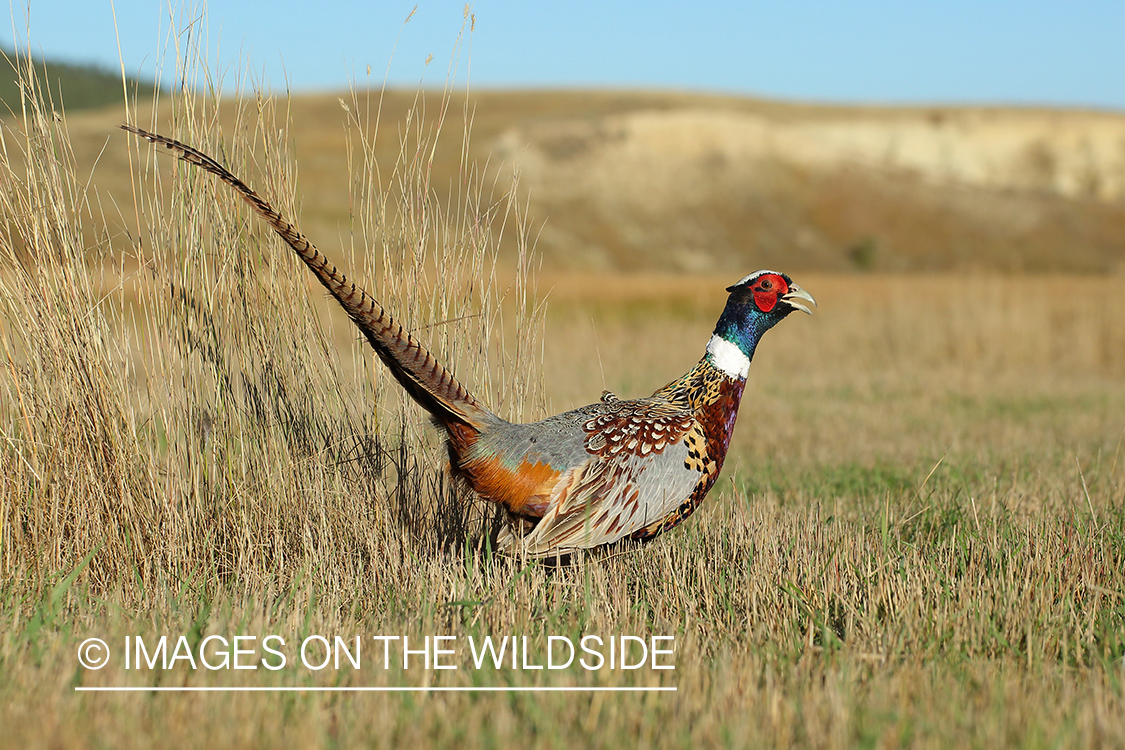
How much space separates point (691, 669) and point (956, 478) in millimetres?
3562

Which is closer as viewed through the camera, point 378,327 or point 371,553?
point 378,327

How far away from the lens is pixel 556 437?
3525 millimetres

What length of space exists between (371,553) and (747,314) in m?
1.77

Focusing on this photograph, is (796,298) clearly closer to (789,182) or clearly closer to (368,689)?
(368,689)

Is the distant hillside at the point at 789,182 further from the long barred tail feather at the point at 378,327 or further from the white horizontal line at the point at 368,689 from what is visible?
the white horizontal line at the point at 368,689

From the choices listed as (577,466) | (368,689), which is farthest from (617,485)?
(368,689)

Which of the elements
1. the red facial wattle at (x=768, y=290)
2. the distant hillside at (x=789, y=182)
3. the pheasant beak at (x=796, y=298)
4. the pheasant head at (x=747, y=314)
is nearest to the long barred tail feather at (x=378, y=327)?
the pheasant head at (x=747, y=314)

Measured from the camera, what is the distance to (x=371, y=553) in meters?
3.88

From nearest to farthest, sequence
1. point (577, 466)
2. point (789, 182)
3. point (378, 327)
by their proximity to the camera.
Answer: point (378, 327) < point (577, 466) < point (789, 182)

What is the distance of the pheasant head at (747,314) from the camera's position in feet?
12.4

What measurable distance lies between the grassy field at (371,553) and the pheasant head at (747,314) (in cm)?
65

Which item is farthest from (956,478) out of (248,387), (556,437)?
(248,387)

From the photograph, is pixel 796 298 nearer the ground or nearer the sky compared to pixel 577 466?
nearer the sky

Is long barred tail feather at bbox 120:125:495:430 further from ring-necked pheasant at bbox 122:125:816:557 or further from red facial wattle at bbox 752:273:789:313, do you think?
red facial wattle at bbox 752:273:789:313
